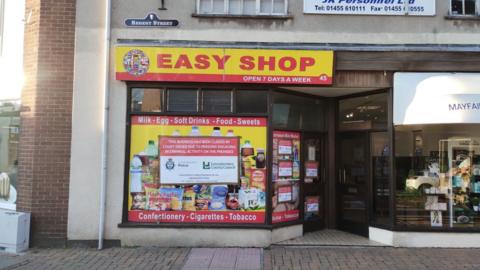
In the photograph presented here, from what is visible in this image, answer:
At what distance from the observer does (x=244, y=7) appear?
866cm

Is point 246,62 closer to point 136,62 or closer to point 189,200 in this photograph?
point 136,62

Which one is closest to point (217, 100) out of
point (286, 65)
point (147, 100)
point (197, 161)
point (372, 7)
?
point (197, 161)

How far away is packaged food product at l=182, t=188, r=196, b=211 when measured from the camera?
27.6 feet

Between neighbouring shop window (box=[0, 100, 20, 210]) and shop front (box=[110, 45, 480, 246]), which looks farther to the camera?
neighbouring shop window (box=[0, 100, 20, 210])

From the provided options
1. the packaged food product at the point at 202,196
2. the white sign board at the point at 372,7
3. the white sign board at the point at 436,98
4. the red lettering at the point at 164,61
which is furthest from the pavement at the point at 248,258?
the white sign board at the point at 372,7

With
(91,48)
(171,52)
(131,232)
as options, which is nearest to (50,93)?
(91,48)

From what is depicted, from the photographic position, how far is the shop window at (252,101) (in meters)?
8.52

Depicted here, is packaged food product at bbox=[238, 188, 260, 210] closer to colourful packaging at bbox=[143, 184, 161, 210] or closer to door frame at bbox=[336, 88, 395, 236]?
colourful packaging at bbox=[143, 184, 161, 210]

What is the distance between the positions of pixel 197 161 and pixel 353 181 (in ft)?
10.8

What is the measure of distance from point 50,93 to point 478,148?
7.91 m

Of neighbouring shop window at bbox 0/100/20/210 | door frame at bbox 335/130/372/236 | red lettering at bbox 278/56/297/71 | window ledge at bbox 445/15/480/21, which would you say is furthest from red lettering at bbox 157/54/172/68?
window ledge at bbox 445/15/480/21

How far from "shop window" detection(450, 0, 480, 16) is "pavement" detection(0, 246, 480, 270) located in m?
4.29

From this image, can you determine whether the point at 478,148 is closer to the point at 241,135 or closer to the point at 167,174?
the point at 241,135

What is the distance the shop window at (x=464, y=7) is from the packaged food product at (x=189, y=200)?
5804 millimetres
